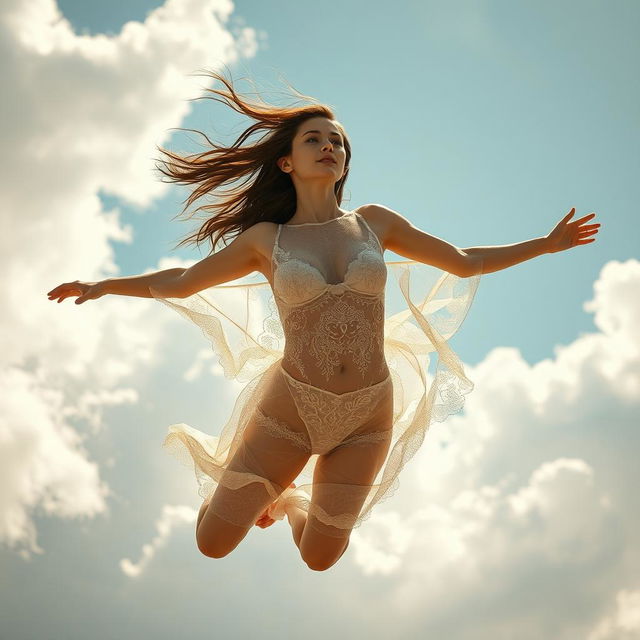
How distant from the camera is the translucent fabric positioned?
5348mm

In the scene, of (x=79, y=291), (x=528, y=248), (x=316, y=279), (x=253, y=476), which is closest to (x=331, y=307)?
(x=316, y=279)

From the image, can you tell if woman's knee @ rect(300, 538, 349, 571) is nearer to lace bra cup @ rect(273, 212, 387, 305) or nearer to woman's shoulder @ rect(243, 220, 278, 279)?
lace bra cup @ rect(273, 212, 387, 305)

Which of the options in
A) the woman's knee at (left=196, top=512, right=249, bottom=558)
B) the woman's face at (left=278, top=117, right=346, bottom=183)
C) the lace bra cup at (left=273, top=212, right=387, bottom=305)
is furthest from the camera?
the woman's face at (left=278, top=117, right=346, bottom=183)

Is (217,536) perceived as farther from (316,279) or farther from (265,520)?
(316,279)

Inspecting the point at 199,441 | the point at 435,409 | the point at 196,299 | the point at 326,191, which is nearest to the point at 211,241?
the point at 196,299

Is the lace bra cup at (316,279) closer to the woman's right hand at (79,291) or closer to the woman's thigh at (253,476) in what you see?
the woman's thigh at (253,476)

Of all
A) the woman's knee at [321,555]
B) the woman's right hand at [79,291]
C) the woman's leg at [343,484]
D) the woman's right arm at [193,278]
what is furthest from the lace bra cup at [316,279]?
the woman's knee at [321,555]

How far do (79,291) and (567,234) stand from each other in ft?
→ 9.99

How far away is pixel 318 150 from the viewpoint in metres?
5.81

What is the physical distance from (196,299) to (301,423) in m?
1.16

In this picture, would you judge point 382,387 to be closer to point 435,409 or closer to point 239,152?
point 435,409

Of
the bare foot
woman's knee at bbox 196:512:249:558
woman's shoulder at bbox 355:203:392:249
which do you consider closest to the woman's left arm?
woman's shoulder at bbox 355:203:392:249

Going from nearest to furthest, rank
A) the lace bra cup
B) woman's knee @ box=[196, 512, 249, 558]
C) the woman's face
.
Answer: the lace bra cup < woman's knee @ box=[196, 512, 249, 558] < the woman's face

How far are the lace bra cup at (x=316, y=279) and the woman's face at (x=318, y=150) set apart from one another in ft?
2.16
